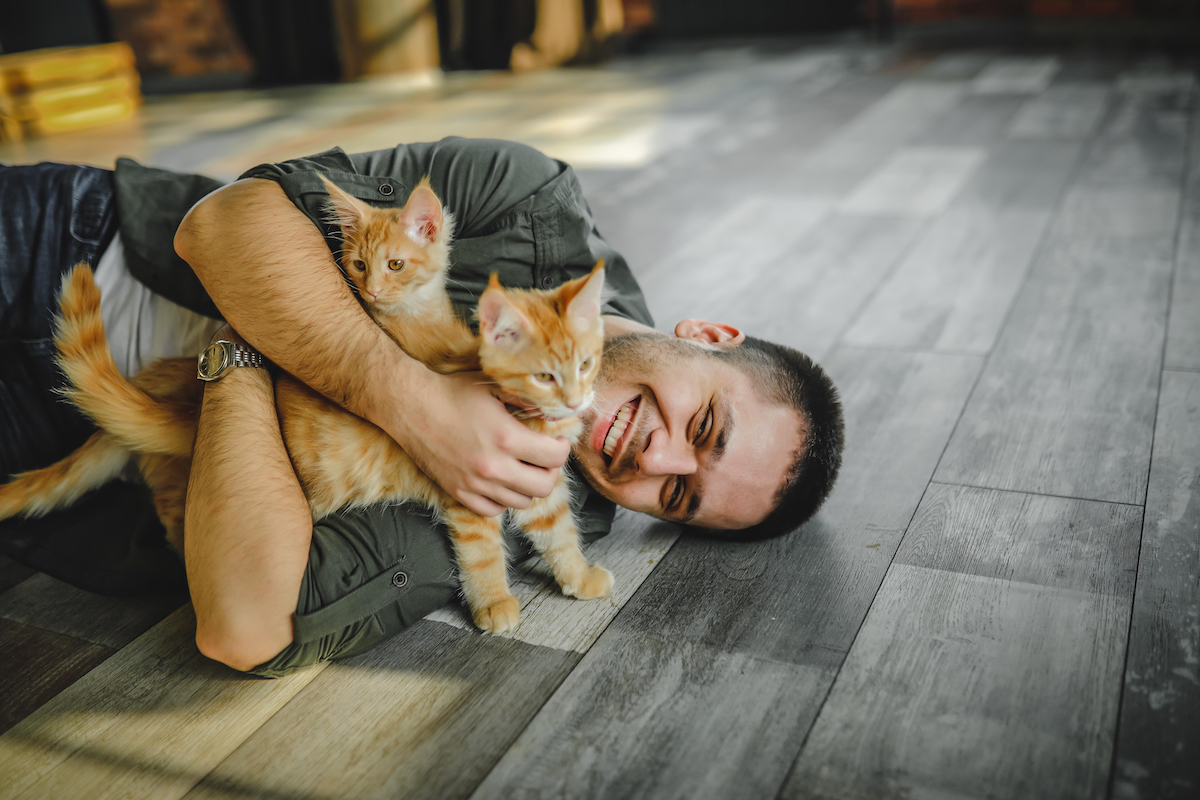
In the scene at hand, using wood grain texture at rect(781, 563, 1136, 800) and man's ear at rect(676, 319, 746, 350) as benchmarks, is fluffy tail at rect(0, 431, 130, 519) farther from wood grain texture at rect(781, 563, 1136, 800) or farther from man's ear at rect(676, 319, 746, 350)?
wood grain texture at rect(781, 563, 1136, 800)

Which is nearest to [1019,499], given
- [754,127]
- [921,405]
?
[921,405]

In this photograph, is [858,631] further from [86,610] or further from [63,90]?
[63,90]

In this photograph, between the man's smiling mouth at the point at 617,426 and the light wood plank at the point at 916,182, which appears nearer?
the man's smiling mouth at the point at 617,426

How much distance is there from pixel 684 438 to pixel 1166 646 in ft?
2.34

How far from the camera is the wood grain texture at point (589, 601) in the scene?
1311 mm

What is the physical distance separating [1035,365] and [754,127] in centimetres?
281

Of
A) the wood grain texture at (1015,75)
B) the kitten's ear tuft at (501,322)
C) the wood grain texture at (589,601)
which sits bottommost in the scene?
the wood grain texture at (589,601)

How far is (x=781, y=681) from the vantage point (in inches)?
46.5

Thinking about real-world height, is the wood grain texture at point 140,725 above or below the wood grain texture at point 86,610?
above

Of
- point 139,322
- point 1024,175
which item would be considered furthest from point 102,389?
point 1024,175

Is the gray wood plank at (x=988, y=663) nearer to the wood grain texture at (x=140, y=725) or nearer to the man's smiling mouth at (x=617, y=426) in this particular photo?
the man's smiling mouth at (x=617, y=426)

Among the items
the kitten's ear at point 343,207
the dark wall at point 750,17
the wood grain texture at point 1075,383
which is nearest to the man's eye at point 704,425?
the wood grain texture at point 1075,383

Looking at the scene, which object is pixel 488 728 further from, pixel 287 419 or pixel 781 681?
pixel 287 419

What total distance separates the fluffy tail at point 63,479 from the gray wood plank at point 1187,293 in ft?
7.07
